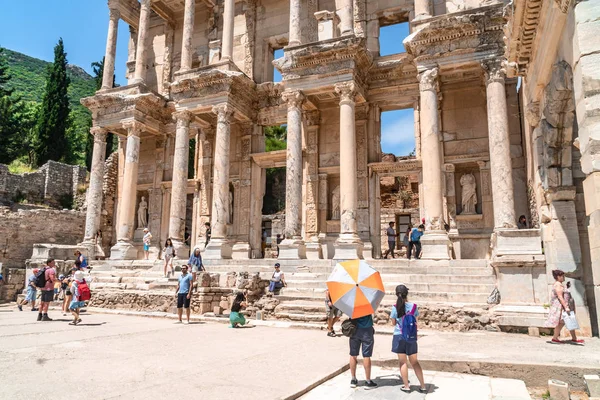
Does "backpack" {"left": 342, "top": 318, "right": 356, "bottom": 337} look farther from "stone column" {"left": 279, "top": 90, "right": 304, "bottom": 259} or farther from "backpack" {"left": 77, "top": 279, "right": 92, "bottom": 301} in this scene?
"stone column" {"left": 279, "top": 90, "right": 304, "bottom": 259}

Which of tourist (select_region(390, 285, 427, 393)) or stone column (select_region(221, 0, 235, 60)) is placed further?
stone column (select_region(221, 0, 235, 60))

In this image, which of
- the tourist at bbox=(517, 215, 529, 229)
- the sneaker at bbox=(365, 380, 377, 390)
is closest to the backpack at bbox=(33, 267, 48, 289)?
the sneaker at bbox=(365, 380, 377, 390)

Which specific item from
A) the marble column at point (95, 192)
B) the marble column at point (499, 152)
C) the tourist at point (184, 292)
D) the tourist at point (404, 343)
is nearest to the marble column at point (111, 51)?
the marble column at point (95, 192)

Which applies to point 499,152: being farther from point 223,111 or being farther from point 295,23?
point 223,111

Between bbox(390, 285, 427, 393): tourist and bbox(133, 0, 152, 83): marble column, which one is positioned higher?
bbox(133, 0, 152, 83): marble column

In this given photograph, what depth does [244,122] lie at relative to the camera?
68.7 ft

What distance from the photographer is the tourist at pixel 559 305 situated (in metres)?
8.14

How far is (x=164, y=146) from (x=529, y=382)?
21.2 meters

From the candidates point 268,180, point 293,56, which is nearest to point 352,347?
point 293,56

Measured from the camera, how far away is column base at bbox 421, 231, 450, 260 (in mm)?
13906

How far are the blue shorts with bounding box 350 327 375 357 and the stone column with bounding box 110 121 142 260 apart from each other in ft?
54.9

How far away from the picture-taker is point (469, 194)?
16.8 m

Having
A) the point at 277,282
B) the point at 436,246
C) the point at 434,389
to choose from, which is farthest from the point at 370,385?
the point at 436,246

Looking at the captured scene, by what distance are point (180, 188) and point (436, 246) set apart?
37.3 feet
